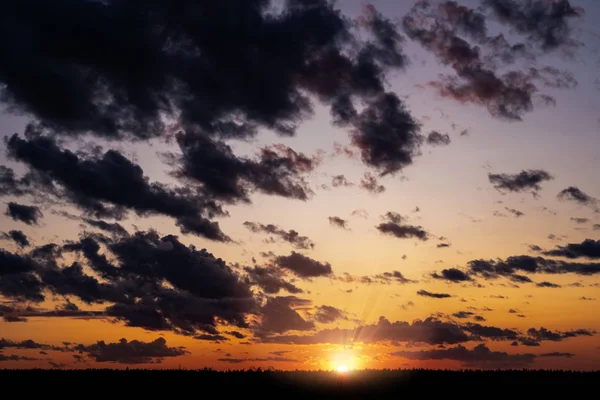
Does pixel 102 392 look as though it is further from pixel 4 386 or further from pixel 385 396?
pixel 385 396

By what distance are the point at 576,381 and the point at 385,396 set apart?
98.0ft

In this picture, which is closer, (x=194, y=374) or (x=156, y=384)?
(x=156, y=384)

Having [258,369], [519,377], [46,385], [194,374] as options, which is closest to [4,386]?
[46,385]

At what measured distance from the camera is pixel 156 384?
78.7 m

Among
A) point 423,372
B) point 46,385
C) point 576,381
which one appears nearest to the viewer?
point 46,385

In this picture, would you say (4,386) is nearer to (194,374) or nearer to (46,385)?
(46,385)

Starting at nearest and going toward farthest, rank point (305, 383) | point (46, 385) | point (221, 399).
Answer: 1. point (221, 399)
2. point (46, 385)
3. point (305, 383)

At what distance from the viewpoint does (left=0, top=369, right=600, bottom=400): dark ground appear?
7512 cm

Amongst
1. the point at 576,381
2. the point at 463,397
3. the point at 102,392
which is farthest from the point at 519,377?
the point at 102,392

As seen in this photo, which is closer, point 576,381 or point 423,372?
point 576,381

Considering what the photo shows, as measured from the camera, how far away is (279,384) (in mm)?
82188

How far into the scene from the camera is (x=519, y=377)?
3634 inches

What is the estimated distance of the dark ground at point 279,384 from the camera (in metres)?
75.1

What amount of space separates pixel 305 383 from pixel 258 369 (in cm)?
847
